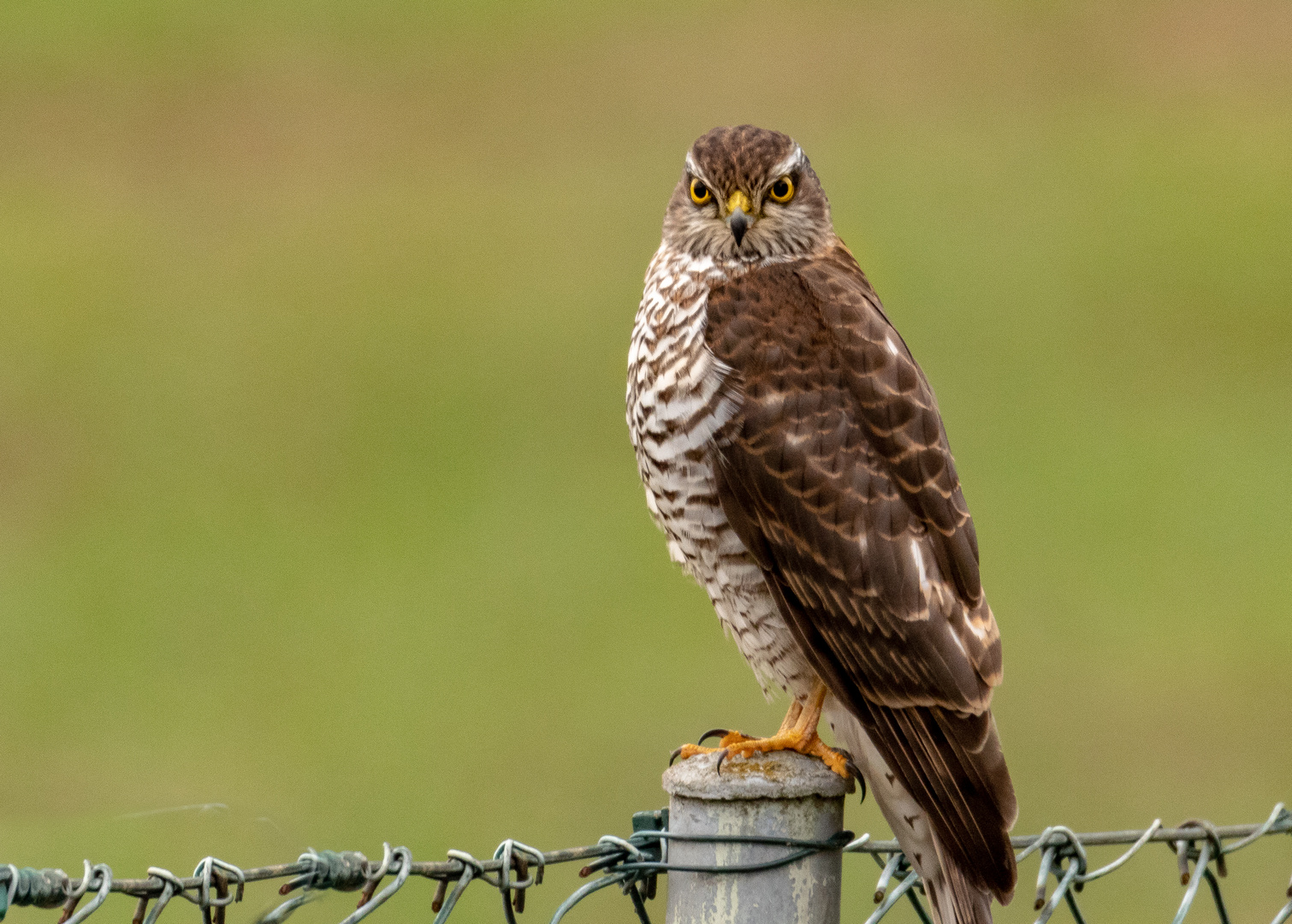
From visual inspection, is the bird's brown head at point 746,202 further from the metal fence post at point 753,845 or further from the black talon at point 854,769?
the metal fence post at point 753,845

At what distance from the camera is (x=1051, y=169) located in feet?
92.8

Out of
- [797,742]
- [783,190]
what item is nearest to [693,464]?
[797,742]

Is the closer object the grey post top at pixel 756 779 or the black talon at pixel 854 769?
the grey post top at pixel 756 779

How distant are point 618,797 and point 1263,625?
669 centimetres

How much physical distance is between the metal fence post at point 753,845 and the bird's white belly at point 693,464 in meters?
1.21

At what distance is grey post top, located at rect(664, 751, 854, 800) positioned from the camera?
10.3ft

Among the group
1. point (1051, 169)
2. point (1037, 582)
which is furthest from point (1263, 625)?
point (1051, 169)

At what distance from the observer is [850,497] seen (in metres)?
4.30

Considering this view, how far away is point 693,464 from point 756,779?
50.3 inches

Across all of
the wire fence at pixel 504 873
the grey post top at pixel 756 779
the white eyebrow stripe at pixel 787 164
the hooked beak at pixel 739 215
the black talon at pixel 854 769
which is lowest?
the wire fence at pixel 504 873

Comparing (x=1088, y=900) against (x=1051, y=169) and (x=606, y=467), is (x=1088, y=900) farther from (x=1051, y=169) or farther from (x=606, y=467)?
(x=1051, y=169)

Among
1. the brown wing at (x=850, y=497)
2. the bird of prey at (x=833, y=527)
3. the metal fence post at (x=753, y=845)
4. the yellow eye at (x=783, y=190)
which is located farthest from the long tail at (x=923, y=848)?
the yellow eye at (x=783, y=190)

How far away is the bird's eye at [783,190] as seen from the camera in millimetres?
4918

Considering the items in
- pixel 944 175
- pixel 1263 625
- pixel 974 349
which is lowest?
pixel 1263 625
